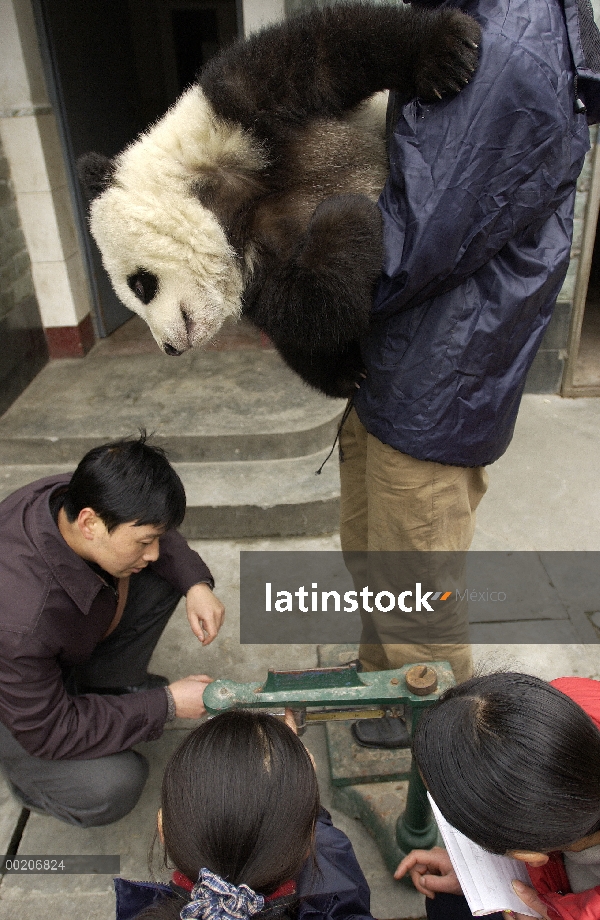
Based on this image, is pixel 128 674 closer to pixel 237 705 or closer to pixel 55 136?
pixel 237 705

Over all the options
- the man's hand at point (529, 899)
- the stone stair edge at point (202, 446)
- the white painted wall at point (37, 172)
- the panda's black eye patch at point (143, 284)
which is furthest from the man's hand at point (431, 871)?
the white painted wall at point (37, 172)

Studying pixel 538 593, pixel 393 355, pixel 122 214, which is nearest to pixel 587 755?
pixel 393 355

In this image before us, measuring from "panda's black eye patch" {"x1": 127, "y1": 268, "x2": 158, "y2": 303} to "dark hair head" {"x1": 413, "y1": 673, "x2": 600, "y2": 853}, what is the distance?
125 cm

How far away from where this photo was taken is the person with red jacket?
1.24 meters

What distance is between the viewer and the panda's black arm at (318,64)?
1511 mm

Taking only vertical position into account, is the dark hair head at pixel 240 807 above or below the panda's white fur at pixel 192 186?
below

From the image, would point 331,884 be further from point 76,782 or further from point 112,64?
point 112,64

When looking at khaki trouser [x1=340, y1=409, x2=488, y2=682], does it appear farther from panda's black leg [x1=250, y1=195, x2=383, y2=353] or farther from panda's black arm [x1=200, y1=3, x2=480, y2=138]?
panda's black arm [x1=200, y1=3, x2=480, y2=138]

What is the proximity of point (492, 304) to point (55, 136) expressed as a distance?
3.99m

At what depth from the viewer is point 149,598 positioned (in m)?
2.41

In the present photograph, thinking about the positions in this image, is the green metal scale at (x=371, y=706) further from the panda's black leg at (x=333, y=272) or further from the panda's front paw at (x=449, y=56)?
the panda's front paw at (x=449, y=56)

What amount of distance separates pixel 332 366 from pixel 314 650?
1.38 meters

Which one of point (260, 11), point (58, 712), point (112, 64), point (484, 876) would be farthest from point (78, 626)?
point (112, 64)

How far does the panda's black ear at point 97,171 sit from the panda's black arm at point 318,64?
13.2 inches
